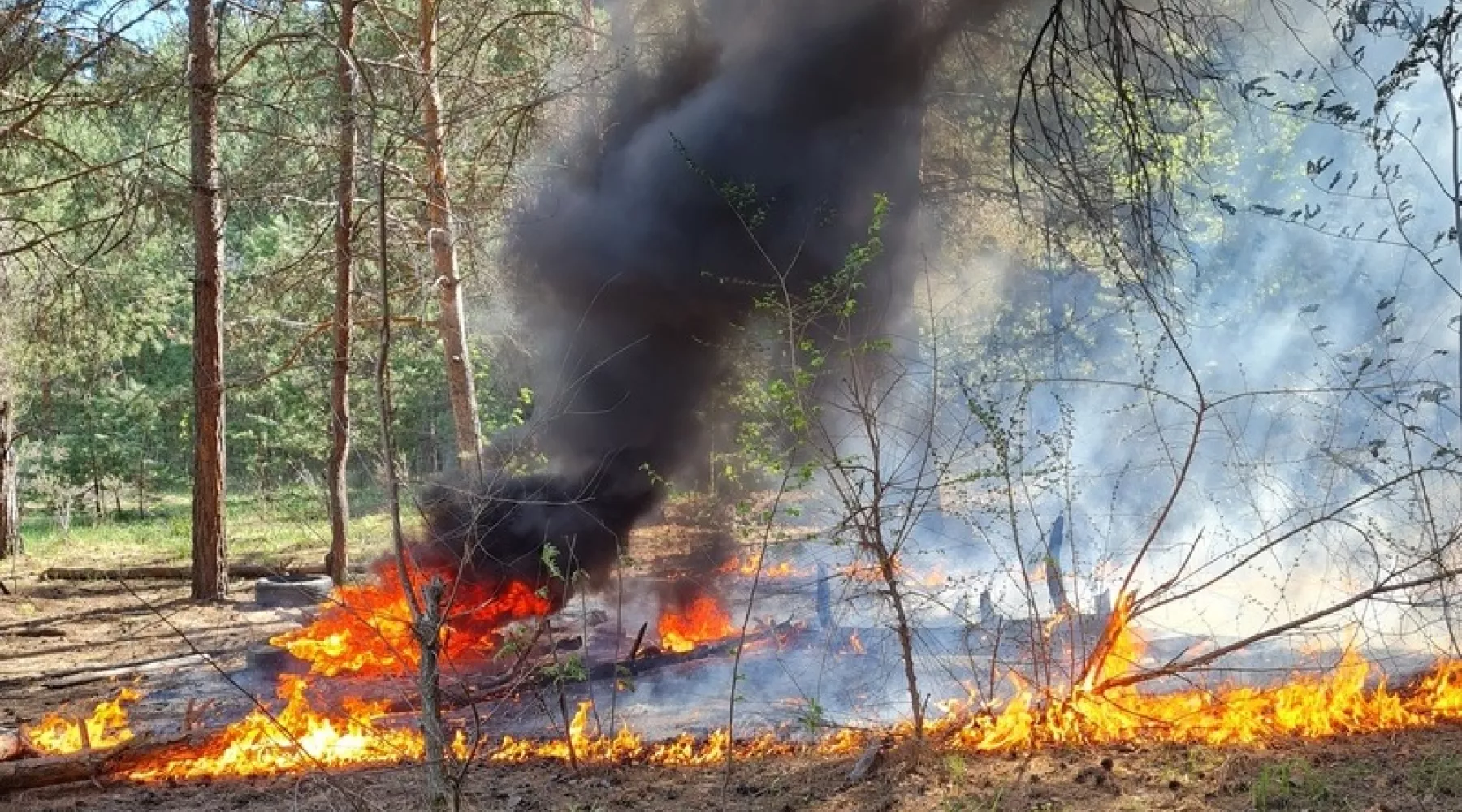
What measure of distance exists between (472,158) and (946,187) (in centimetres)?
608

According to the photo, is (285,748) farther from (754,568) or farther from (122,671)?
(754,568)

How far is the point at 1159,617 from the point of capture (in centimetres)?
959

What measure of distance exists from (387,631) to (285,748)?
8.81 ft

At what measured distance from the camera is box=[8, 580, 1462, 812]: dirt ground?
4918 millimetres

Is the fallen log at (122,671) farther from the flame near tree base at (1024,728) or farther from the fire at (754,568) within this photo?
the fire at (754,568)

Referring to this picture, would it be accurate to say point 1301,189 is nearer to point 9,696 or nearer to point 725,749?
point 725,749

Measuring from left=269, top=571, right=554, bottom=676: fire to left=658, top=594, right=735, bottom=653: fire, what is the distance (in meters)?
1.10

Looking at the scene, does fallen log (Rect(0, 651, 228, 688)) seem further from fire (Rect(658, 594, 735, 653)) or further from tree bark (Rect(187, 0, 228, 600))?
fire (Rect(658, 594, 735, 653))

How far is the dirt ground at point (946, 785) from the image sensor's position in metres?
4.92

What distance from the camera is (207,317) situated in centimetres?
1215

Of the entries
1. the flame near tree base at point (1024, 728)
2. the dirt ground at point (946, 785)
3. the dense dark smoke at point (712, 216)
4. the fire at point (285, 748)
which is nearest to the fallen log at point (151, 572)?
the dense dark smoke at point (712, 216)

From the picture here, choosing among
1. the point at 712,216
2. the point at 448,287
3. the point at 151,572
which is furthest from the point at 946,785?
the point at 151,572

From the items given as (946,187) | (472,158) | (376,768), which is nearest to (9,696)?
(376,768)

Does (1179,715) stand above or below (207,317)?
A: below
